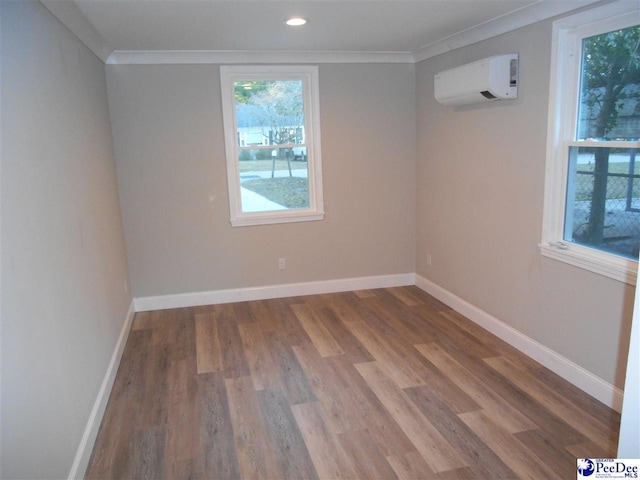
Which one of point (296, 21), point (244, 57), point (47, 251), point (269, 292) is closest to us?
point (47, 251)

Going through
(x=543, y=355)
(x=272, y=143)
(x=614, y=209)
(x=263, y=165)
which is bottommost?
(x=543, y=355)

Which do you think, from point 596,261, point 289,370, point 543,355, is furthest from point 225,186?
point 596,261

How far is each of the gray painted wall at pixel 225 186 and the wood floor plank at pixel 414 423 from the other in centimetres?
179

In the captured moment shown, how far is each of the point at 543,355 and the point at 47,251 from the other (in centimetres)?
299

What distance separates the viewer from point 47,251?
2096 millimetres

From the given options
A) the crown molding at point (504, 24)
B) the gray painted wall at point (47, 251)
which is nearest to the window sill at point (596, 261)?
the crown molding at point (504, 24)

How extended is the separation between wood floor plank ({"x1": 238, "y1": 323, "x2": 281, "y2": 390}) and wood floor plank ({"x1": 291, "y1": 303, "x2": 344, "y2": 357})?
38 cm

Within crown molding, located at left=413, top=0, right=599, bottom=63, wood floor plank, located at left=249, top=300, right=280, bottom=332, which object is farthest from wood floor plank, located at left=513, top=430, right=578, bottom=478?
crown molding, located at left=413, top=0, right=599, bottom=63

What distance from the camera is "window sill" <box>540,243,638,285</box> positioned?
260 centimetres

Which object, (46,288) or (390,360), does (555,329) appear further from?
(46,288)

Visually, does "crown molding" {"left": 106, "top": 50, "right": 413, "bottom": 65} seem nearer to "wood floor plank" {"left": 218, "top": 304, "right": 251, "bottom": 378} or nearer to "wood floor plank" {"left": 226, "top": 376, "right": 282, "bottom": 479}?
"wood floor plank" {"left": 218, "top": 304, "right": 251, "bottom": 378}

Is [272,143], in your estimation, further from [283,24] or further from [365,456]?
[365,456]

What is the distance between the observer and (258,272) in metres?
4.79

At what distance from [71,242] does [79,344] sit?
0.52 meters
